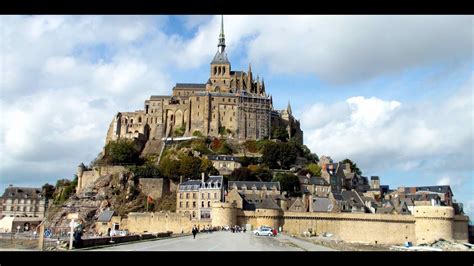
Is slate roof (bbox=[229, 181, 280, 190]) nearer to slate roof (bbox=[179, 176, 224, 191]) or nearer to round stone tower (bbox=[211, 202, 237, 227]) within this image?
slate roof (bbox=[179, 176, 224, 191])

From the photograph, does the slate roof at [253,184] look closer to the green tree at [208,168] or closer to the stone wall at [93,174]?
the green tree at [208,168]

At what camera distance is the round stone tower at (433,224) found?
4331 centimetres

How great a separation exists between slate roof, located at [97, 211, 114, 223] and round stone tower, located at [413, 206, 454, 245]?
2899 cm

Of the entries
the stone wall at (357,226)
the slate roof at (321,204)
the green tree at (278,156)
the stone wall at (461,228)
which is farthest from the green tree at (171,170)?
the stone wall at (461,228)

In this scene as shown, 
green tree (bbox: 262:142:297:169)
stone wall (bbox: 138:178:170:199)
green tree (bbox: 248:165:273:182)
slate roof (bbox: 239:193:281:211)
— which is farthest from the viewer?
green tree (bbox: 262:142:297:169)

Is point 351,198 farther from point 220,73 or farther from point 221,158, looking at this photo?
point 220,73

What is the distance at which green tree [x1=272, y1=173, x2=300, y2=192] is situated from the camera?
57.9 metres

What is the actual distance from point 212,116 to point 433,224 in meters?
37.4

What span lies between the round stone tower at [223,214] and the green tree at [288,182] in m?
10.9

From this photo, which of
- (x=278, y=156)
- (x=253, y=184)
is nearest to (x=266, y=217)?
(x=253, y=184)

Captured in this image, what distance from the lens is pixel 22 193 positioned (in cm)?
7006

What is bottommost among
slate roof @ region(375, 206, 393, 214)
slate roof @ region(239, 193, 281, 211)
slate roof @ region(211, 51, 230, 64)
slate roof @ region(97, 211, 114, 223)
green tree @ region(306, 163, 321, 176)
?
slate roof @ region(97, 211, 114, 223)

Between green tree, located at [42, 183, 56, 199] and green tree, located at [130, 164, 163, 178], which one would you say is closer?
green tree, located at [130, 164, 163, 178]

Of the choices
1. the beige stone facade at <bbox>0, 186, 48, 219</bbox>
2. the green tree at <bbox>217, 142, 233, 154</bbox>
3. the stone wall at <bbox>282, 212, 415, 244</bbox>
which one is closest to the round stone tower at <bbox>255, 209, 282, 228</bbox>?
the stone wall at <bbox>282, 212, 415, 244</bbox>
